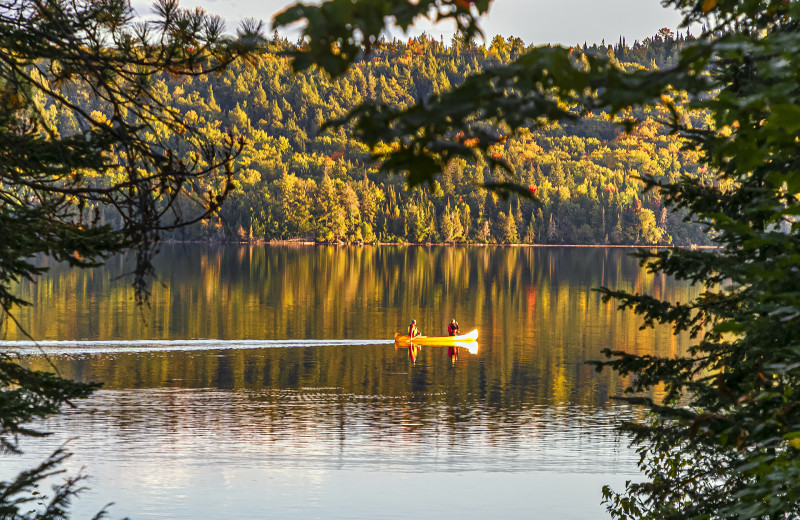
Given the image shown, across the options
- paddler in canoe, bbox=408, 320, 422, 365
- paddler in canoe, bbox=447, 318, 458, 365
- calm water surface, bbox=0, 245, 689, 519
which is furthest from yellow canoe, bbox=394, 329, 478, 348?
calm water surface, bbox=0, 245, 689, 519

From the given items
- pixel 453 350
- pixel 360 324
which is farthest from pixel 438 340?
pixel 360 324

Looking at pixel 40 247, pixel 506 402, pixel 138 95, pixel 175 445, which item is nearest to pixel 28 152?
pixel 40 247

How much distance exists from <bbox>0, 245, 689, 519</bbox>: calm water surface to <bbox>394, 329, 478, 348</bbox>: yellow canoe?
701 millimetres

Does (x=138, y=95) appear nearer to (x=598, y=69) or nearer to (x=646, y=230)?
(x=598, y=69)

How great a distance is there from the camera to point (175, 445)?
24.3 metres

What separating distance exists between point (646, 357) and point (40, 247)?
5989 mm

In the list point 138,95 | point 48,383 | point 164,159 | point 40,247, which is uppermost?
point 138,95

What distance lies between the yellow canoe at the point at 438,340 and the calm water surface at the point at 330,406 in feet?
2.30

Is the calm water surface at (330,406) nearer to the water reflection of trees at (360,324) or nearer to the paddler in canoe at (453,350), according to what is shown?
the water reflection of trees at (360,324)

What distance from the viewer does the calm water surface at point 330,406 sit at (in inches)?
808

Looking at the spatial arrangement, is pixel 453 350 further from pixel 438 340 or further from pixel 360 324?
pixel 360 324

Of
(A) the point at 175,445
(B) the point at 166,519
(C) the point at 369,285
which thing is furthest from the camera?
(C) the point at 369,285

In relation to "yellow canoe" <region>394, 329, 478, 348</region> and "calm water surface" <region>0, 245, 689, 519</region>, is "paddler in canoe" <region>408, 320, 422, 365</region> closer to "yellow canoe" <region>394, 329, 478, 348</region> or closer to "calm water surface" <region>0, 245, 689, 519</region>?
"yellow canoe" <region>394, 329, 478, 348</region>

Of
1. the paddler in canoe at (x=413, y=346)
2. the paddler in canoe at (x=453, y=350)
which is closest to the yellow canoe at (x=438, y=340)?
the paddler in canoe at (x=413, y=346)
